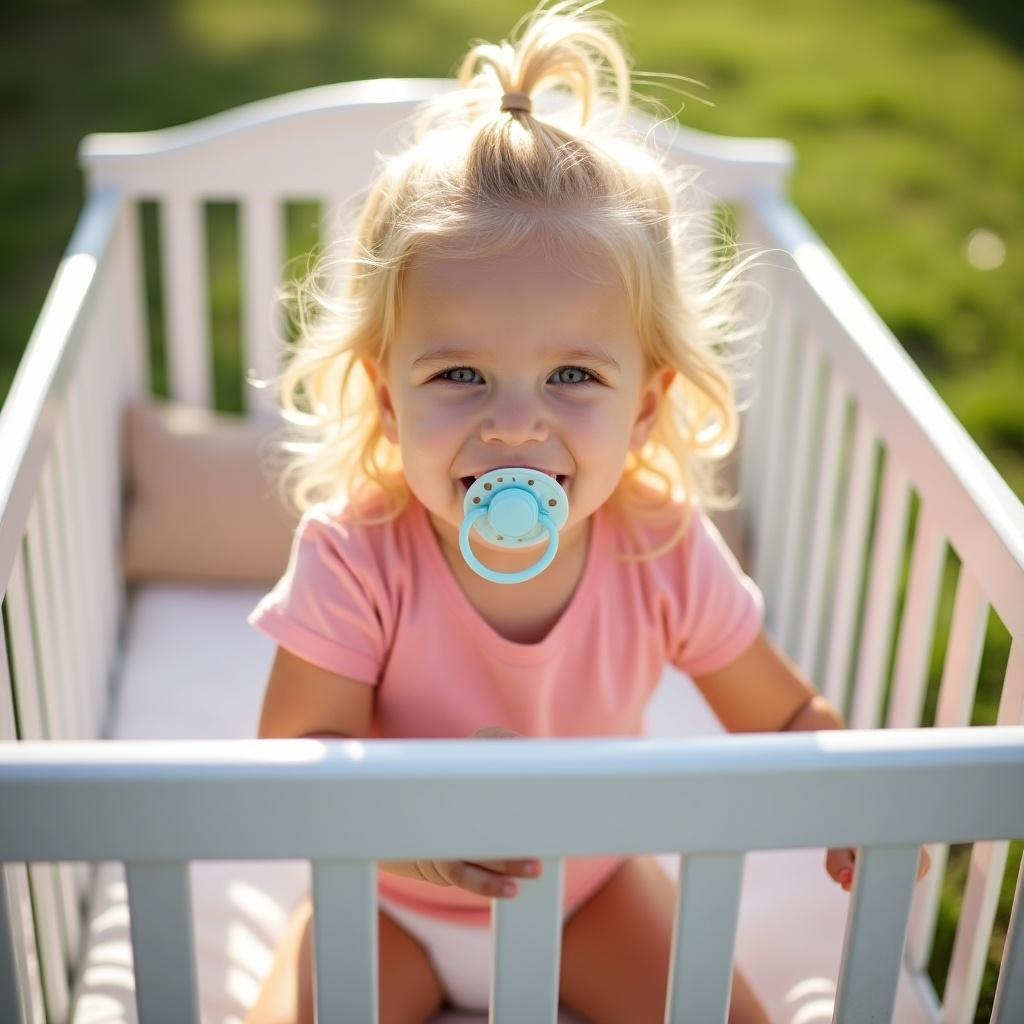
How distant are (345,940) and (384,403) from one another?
0.53 meters

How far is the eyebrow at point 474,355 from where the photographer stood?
1075 millimetres

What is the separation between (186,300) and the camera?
2.14 meters

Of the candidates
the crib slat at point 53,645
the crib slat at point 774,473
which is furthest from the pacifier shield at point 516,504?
the crib slat at point 774,473

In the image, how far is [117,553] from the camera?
2.00 metres

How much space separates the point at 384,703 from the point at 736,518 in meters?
0.93

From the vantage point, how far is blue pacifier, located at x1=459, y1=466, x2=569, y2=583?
3.39 ft

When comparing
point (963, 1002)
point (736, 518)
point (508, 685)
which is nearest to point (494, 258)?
point (508, 685)

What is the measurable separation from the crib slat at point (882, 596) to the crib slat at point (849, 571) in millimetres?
73

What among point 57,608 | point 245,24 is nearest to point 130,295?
point 57,608

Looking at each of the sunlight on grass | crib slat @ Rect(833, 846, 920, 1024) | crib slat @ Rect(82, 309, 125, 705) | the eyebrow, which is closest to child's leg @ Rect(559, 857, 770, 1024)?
crib slat @ Rect(833, 846, 920, 1024)

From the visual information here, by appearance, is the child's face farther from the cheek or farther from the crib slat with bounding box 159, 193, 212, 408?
the crib slat with bounding box 159, 193, 212, 408

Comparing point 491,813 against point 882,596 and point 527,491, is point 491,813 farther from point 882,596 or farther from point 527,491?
point 882,596

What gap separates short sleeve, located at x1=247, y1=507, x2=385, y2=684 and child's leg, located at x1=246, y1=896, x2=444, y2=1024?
21 cm

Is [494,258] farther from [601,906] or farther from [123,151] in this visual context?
[123,151]
